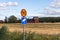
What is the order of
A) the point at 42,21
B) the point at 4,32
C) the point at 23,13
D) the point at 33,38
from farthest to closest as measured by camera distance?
the point at 42,21
the point at 4,32
the point at 33,38
the point at 23,13

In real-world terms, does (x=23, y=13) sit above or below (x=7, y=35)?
above

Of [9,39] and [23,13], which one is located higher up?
[23,13]

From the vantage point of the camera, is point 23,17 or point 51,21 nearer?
point 23,17

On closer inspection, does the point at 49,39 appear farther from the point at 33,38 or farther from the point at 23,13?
the point at 23,13

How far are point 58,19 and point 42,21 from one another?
22.3 ft

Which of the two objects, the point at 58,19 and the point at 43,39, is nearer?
the point at 43,39

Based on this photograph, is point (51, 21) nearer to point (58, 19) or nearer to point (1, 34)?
point (58, 19)

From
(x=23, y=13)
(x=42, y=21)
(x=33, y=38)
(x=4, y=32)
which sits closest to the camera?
(x=23, y=13)

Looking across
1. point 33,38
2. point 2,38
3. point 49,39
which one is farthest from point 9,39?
point 49,39

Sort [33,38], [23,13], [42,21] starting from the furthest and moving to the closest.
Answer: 1. [42,21]
2. [33,38]
3. [23,13]

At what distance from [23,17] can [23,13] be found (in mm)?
343

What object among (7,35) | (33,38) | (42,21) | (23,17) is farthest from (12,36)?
(42,21)

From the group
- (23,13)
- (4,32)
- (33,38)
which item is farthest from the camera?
(4,32)

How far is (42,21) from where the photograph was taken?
104250 millimetres
